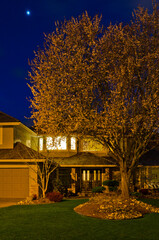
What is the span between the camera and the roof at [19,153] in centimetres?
2335

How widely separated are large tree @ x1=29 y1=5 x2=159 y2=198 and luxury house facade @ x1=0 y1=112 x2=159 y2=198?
5.74m

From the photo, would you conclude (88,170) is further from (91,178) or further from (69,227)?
(69,227)

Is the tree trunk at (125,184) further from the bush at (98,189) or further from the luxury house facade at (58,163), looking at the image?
the bush at (98,189)

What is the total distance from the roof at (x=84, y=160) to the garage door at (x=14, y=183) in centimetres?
376

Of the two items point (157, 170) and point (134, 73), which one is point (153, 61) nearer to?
point (134, 73)

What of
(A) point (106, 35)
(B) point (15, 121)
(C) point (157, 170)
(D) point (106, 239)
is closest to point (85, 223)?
(D) point (106, 239)

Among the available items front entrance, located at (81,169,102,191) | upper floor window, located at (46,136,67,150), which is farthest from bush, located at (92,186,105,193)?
upper floor window, located at (46,136,67,150)

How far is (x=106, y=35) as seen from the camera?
17453 millimetres

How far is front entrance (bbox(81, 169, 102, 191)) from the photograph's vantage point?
2841 cm

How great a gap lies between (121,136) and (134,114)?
1.42 meters

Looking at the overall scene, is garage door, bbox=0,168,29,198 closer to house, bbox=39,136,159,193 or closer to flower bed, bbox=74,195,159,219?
house, bbox=39,136,159,193

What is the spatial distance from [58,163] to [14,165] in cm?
373

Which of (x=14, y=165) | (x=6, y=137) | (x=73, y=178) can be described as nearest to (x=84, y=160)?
(x=73, y=178)

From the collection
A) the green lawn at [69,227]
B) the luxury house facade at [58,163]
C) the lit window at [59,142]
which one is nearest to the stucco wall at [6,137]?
the luxury house facade at [58,163]
